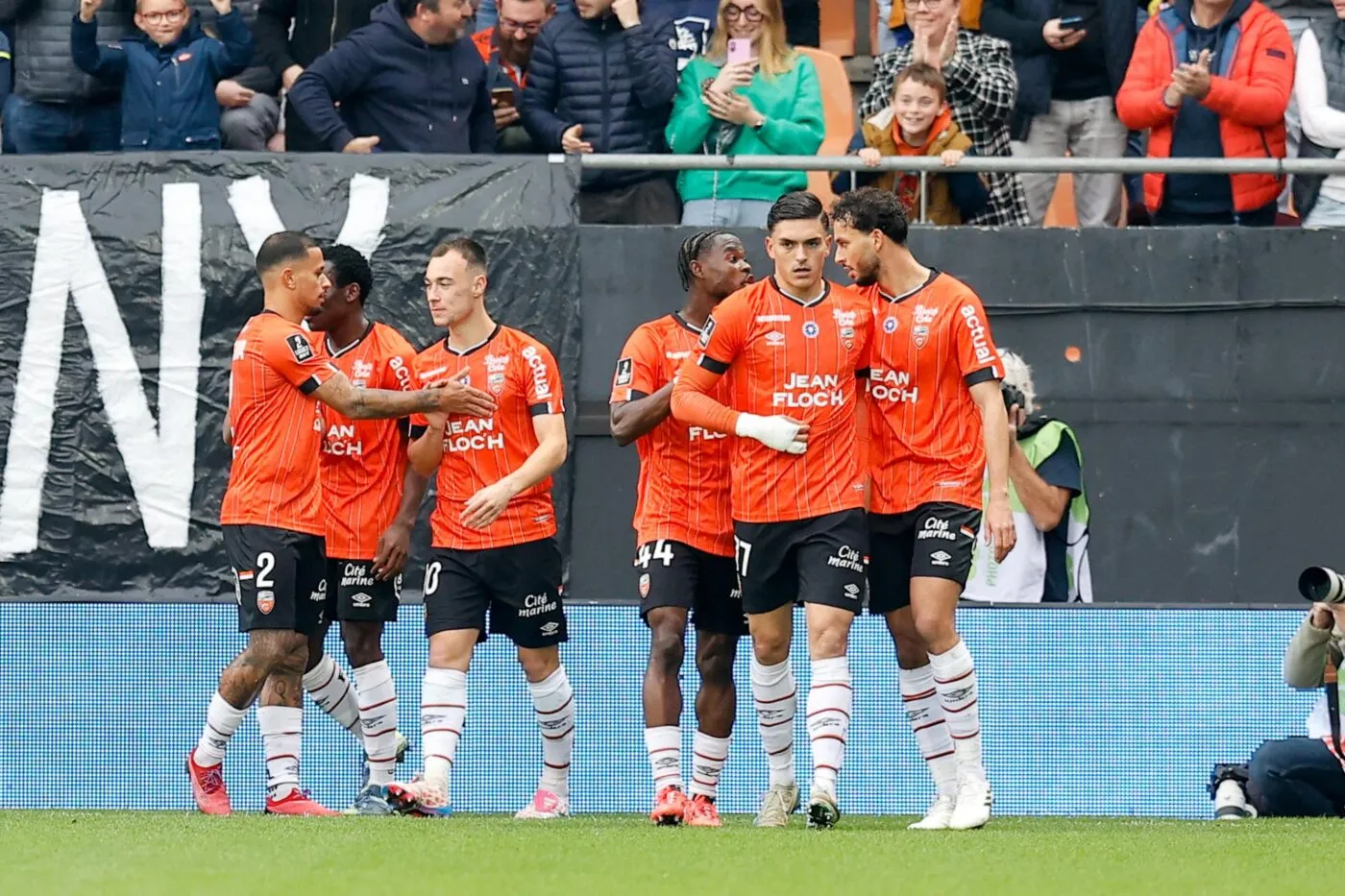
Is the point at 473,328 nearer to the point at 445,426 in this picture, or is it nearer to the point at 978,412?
the point at 445,426

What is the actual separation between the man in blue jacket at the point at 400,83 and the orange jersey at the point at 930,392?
3986mm

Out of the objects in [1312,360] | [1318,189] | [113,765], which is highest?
[1318,189]

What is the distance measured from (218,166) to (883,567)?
4472 millimetres

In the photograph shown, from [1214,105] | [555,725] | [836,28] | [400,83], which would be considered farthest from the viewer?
[836,28]

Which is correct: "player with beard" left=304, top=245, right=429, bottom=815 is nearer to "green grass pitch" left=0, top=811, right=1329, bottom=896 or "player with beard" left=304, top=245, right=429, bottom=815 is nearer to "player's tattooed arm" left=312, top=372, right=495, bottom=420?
"player's tattooed arm" left=312, top=372, right=495, bottom=420

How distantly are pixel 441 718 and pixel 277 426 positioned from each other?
1355mm

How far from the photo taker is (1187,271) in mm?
11234

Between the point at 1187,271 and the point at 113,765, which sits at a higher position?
the point at 1187,271

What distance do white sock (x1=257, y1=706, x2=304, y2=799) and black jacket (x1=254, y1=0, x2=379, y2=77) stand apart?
187 inches

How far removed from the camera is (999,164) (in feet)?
36.0

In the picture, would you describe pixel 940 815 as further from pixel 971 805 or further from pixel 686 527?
pixel 686 527

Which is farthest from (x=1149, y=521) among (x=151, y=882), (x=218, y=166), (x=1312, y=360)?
(x=151, y=882)

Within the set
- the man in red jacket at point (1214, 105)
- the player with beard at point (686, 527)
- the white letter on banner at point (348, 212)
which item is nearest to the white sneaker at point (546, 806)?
the player with beard at point (686, 527)

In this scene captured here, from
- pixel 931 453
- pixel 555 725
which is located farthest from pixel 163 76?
pixel 931 453
